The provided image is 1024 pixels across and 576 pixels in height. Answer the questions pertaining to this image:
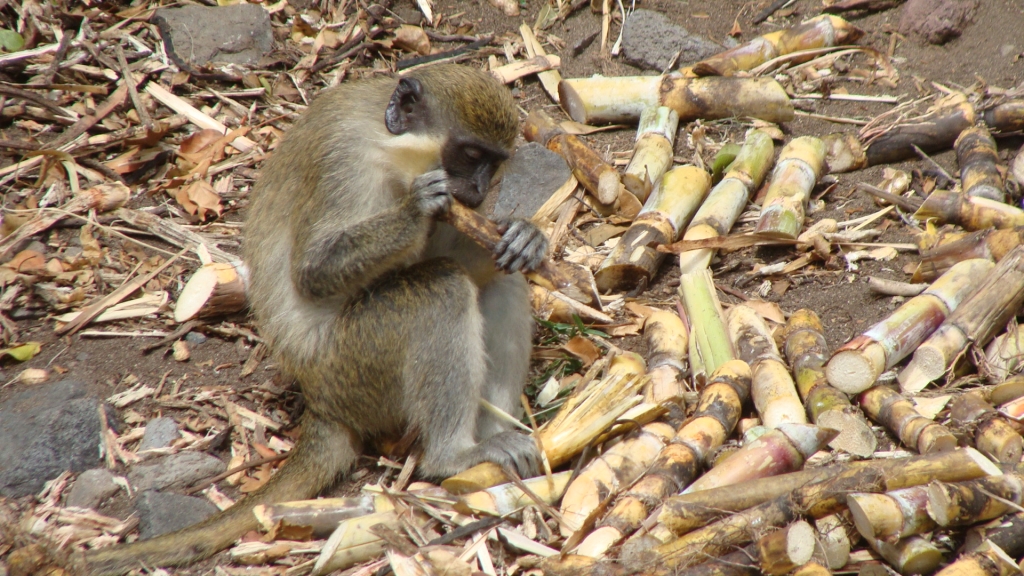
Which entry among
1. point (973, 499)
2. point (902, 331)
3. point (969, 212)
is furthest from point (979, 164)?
point (973, 499)

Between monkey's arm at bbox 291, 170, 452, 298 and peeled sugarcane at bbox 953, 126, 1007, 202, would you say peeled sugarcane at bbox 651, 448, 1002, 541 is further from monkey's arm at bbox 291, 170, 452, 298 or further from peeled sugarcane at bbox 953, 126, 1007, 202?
peeled sugarcane at bbox 953, 126, 1007, 202

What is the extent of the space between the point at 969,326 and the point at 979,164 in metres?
1.67

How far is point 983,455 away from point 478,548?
7.44 feet

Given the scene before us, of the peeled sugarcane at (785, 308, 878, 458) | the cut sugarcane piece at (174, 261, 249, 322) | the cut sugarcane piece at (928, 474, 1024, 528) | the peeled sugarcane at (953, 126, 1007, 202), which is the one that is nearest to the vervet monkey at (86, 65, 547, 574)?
the cut sugarcane piece at (174, 261, 249, 322)

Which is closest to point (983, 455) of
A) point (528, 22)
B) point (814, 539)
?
point (814, 539)

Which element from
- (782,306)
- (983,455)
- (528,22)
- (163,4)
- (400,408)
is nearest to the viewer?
(983,455)

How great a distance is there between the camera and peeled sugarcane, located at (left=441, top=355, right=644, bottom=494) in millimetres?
Result: 4211

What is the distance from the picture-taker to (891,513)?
10.6 ft

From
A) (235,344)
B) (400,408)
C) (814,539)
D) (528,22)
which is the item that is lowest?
(235,344)

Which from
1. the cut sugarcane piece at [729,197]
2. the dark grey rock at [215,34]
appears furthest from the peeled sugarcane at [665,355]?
the dark grey rock at [215,34]

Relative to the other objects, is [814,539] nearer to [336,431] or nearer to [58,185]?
[336,431]

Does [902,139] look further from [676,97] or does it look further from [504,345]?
[504,345]

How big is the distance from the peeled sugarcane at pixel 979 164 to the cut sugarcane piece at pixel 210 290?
15.4ft

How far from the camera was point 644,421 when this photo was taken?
4320 mm
